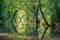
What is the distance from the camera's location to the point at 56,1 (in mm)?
14820

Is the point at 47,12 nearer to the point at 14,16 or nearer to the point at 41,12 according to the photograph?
the point at 41,12

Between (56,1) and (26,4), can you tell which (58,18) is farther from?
(26,4)

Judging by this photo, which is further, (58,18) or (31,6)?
(58,18)

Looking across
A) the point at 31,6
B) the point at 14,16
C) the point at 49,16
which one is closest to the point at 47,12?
the point at 49,16

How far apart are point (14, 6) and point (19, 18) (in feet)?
5.79

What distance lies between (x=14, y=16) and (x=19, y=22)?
90cm

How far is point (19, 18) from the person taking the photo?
17.2 metres

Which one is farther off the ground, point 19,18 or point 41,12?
point 41,12

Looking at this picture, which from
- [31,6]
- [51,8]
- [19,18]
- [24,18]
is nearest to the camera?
[31,6]

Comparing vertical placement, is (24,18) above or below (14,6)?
below

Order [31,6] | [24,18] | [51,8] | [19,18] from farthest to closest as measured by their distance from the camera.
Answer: [19,18], [24,18], [51,8], [31,6]

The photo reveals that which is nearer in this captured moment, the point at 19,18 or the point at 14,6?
the point at 14,6

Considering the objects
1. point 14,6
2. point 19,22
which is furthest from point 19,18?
point 14,6

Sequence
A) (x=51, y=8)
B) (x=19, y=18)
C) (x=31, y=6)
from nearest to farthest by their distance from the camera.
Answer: (x=31, y=6) < (x=51, y=8) < (x=19, y=18)
